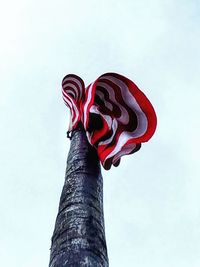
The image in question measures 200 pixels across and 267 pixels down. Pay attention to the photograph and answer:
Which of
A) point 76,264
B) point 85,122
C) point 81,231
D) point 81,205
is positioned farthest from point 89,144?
point 76,264

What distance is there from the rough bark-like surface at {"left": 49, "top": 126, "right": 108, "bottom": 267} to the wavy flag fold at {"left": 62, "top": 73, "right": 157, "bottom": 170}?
0.55 metres

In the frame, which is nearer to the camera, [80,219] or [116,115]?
[80,219]

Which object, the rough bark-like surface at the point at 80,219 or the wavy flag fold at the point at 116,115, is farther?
the wavy flag fold at the point at 116,115

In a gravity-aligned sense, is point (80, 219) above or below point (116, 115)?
below

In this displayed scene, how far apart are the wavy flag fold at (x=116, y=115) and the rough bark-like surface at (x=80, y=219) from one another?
55 cm

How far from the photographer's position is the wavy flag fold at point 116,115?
4688 mm

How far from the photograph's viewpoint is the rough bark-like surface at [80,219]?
2.71 m

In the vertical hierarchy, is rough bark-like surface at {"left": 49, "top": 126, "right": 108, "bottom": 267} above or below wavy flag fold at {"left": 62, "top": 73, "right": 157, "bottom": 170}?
below

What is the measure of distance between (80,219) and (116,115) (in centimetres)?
221

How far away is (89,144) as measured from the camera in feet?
14.5

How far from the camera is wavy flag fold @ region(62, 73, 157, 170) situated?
469 centimetres

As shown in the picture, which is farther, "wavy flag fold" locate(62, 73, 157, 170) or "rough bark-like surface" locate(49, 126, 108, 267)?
"wavy flag fold" locate(62, 73, 157, 170)

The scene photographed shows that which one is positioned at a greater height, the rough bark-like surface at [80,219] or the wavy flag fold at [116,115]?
the wavy flag fold at [116,115]

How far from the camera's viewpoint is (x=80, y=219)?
3.06 m
